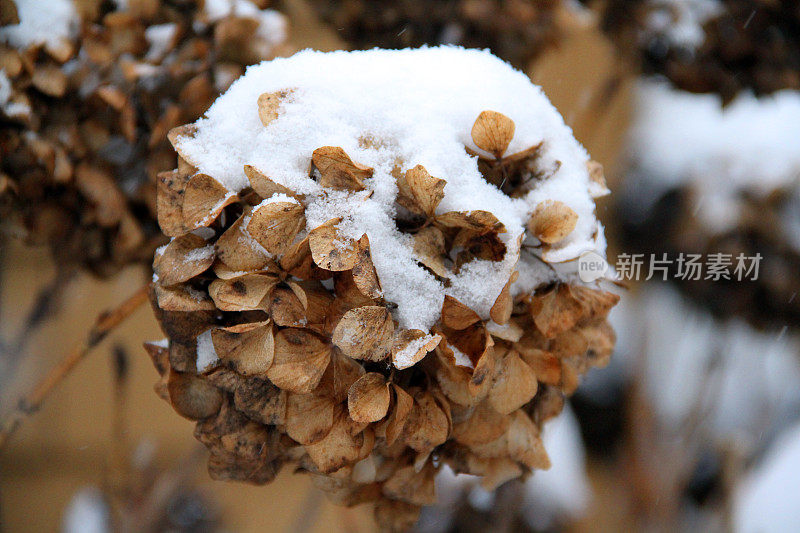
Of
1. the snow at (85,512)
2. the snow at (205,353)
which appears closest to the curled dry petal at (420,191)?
the snow at (205,353)

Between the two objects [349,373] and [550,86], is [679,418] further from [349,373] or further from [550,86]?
[349,373]

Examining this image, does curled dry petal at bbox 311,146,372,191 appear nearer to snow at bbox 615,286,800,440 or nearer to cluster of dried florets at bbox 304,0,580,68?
cluster of dried florets at bbox 304,0,580,68

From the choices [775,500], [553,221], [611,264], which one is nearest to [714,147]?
[611,264]

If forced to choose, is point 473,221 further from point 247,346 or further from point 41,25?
point 41,25

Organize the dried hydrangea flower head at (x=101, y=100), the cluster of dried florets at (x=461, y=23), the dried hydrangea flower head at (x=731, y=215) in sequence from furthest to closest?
the dried hydrangea flower head at (x=731, y=215)
the cluster of dried florets at (x=461, y=23)
the dried hydrangea flower head at (x=101, y=100)

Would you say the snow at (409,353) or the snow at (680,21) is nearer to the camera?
the snow at (409,353)

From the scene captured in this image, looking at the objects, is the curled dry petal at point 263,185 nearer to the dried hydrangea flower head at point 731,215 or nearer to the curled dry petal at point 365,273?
the curled dry petal at point 365,273

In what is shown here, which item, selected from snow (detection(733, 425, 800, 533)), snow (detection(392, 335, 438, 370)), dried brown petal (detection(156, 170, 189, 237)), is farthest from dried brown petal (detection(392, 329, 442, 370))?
snow (detection(733, 425, 800, 533))

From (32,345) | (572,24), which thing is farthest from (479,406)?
(32,345)
